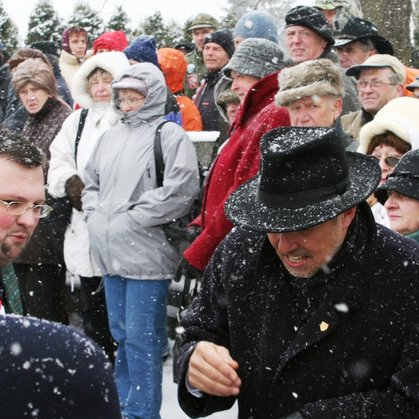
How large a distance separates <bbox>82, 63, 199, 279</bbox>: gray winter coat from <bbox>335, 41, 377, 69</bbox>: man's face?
211 centimetres

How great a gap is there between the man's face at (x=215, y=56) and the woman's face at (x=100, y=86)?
1.93m

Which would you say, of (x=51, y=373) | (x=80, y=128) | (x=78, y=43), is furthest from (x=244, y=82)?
(x=78, y=43)

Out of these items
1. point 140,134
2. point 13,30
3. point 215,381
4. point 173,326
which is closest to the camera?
point 215,381

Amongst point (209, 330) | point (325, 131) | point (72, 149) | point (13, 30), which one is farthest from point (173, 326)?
point (13, 30)

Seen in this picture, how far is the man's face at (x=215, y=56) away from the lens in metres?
7.45

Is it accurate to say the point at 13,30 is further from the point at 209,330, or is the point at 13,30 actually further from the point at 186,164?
the point at 209,330

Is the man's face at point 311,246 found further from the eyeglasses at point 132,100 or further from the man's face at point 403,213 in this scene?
the eyeglasses at point 132,100

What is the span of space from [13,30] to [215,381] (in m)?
22.3

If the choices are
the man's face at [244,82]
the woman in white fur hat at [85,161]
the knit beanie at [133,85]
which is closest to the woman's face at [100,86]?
the woman in white fur hat at [85,161]

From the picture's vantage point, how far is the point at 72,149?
223 inches

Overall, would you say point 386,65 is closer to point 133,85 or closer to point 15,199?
point 133,85

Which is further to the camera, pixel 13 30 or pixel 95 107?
pixel 13 30

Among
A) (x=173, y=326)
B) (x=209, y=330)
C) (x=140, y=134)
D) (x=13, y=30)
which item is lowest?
(x=13, y=30)

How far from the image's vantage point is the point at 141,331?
188 inches
